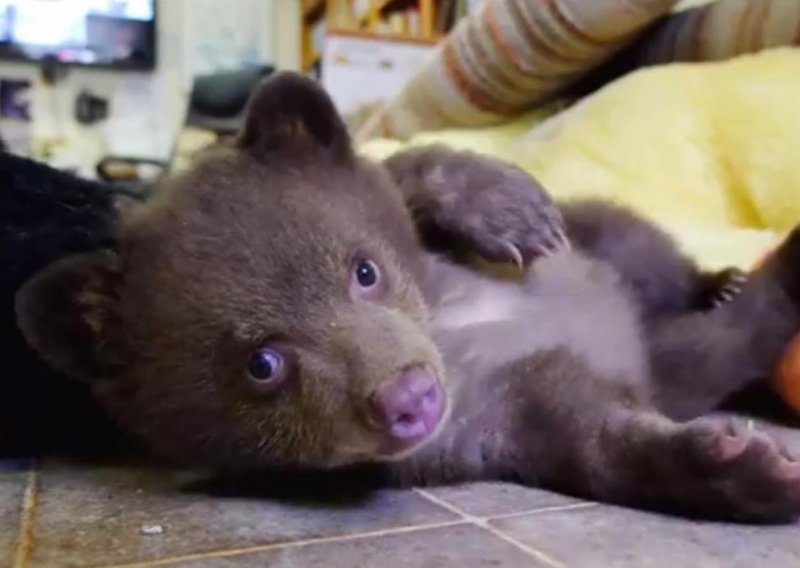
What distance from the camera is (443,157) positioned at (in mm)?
1588

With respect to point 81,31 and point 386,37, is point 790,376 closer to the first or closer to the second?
point 386,37

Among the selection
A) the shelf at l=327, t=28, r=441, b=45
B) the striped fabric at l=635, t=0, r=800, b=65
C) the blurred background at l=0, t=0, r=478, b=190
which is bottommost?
the blurred background at l=0, t=0, r=478, b=190

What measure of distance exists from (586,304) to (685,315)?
0.68 ft

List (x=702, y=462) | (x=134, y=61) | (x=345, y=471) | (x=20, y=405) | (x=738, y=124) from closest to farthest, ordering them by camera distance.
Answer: (x=702, y=462), (x=345, y=471), (x=20, y=405), (x=738, y=124), (x=134, y=61)

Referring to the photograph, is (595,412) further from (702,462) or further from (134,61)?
(134,61)

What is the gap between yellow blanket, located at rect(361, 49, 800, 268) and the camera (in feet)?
7.82

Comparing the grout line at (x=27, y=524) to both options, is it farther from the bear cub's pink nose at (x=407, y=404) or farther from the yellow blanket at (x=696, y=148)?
the yellow blanket at (x=696, y=148)

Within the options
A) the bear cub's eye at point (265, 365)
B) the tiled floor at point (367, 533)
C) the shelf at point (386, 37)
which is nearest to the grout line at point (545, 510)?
the tiled floor at point (367, 533)

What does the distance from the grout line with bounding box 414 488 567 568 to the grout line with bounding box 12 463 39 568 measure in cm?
43

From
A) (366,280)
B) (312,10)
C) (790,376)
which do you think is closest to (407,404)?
(366,280)

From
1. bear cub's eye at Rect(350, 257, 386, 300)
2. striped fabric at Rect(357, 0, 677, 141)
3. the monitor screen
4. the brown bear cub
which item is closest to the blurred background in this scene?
the monitor screen

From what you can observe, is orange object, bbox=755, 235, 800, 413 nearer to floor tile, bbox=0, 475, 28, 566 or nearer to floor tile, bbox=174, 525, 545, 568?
floor tile, bbox=174, 525, 545, 568

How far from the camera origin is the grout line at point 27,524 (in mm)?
1131

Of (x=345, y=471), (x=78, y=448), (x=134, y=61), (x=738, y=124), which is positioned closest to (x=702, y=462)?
(x=345, y=471)
